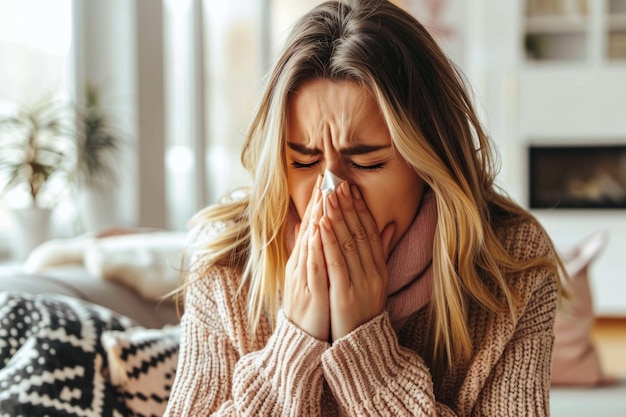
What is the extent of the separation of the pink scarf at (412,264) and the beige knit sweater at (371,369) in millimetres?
61

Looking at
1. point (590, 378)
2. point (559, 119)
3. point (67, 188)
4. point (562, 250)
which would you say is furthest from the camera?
point (559, 119)

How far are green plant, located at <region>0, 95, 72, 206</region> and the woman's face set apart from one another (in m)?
2.08

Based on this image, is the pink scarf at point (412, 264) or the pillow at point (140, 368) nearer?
the pink scarf at point (412, 264)

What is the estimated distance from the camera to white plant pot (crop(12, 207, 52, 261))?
122 inches

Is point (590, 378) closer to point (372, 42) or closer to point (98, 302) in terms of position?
point (98, 302)

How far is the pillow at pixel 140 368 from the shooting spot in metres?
1.64

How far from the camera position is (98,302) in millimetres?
2131

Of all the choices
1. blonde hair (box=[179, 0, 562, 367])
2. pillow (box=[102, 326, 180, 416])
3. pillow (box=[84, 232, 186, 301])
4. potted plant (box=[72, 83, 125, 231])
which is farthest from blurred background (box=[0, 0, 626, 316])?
blonde hair (box=[179, 0, 562, 367])

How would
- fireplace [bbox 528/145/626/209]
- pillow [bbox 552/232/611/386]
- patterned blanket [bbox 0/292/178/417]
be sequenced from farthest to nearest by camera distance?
fireplace [bbox 528/145/626/209]
pillow [bbox 552/232/611/386]
patterned blanket [bbox 0/292/178/417]

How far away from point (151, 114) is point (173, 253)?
1849mm

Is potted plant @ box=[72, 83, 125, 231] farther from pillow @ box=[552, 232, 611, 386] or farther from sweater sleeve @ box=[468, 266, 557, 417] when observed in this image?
sweater sleeve @ box=[468, 266, 557, 417]

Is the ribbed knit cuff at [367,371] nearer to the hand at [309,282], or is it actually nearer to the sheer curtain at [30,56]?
the hand at [309,282]

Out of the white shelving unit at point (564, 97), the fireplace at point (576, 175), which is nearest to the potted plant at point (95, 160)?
the white shelving unit at point (564, 97)

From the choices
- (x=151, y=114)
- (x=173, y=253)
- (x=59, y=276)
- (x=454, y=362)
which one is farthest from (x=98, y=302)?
(x=151, y=114)
